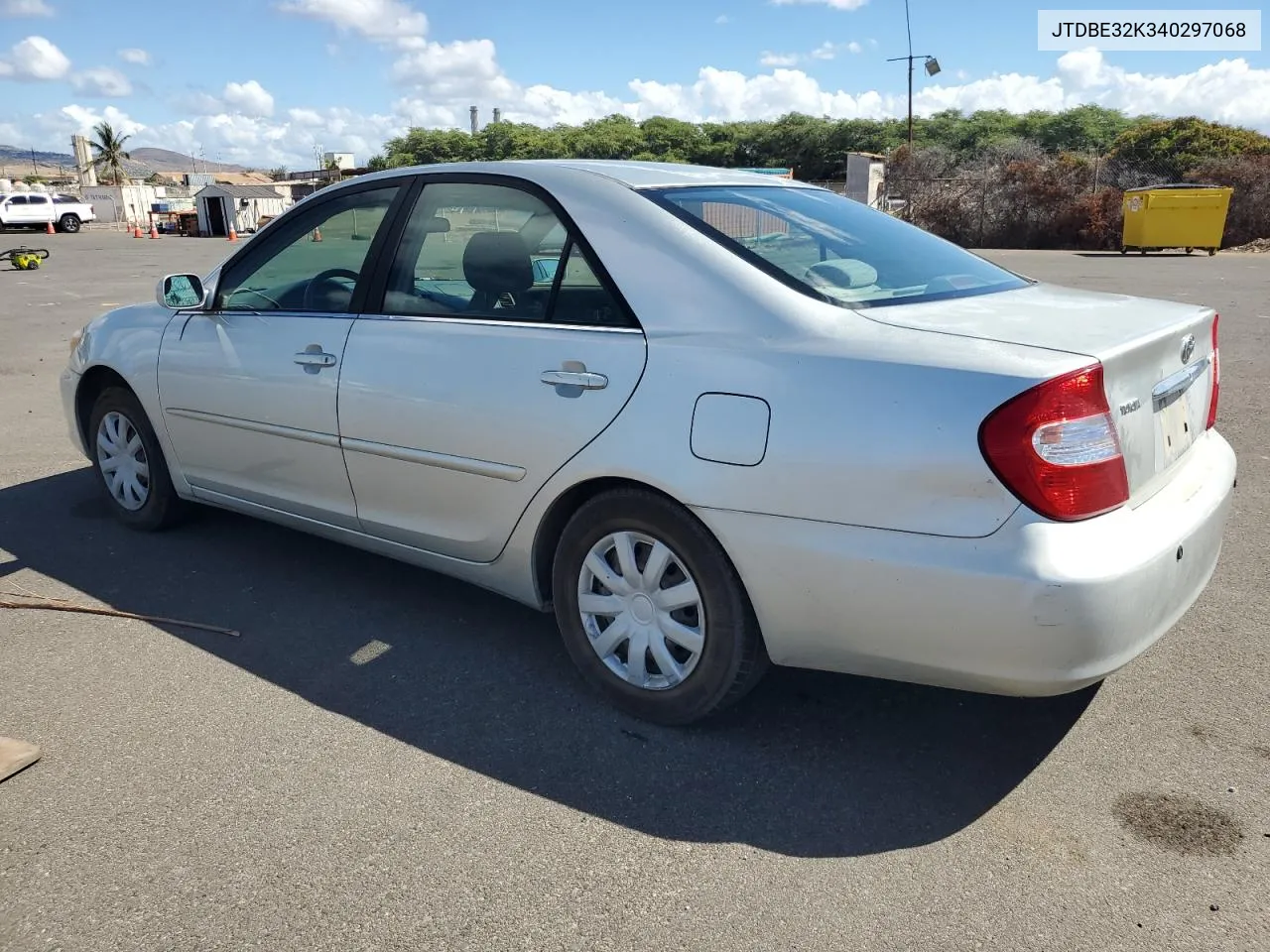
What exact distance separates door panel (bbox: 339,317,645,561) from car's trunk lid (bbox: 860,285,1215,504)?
89 centimetres

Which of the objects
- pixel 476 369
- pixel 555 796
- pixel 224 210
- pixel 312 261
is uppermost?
pixel 224 210

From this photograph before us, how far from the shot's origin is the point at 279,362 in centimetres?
395

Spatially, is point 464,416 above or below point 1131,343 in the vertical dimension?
below

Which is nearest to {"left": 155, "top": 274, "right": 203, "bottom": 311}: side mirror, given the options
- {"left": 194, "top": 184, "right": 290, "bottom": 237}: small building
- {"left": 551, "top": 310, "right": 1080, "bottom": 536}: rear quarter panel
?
{"left": 551, "top": 310, "right": 1080, "bottom": 536}: rear quarter panel

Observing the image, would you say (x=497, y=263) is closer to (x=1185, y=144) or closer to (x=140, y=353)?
(x=140, y=353)

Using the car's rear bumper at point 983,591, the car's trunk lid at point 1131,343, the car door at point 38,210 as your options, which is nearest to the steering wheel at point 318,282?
the car's rear bumper at point 983,591

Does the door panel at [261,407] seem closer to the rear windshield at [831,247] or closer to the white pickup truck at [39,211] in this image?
the rear windshield at [831,247]

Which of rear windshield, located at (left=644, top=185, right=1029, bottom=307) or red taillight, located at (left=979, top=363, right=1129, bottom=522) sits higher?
rear windshield, located at (left=644, top=185, right=1029, bottom=307)

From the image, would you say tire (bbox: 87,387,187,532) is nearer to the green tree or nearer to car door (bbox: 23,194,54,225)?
the green tree

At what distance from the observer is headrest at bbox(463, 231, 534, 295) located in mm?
3406

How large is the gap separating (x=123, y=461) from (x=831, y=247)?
3536mm

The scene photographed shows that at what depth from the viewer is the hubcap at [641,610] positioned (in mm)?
2988

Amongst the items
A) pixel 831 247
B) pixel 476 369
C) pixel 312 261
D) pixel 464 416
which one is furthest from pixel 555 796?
pixel 312 261

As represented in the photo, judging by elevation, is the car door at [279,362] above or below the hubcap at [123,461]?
above
